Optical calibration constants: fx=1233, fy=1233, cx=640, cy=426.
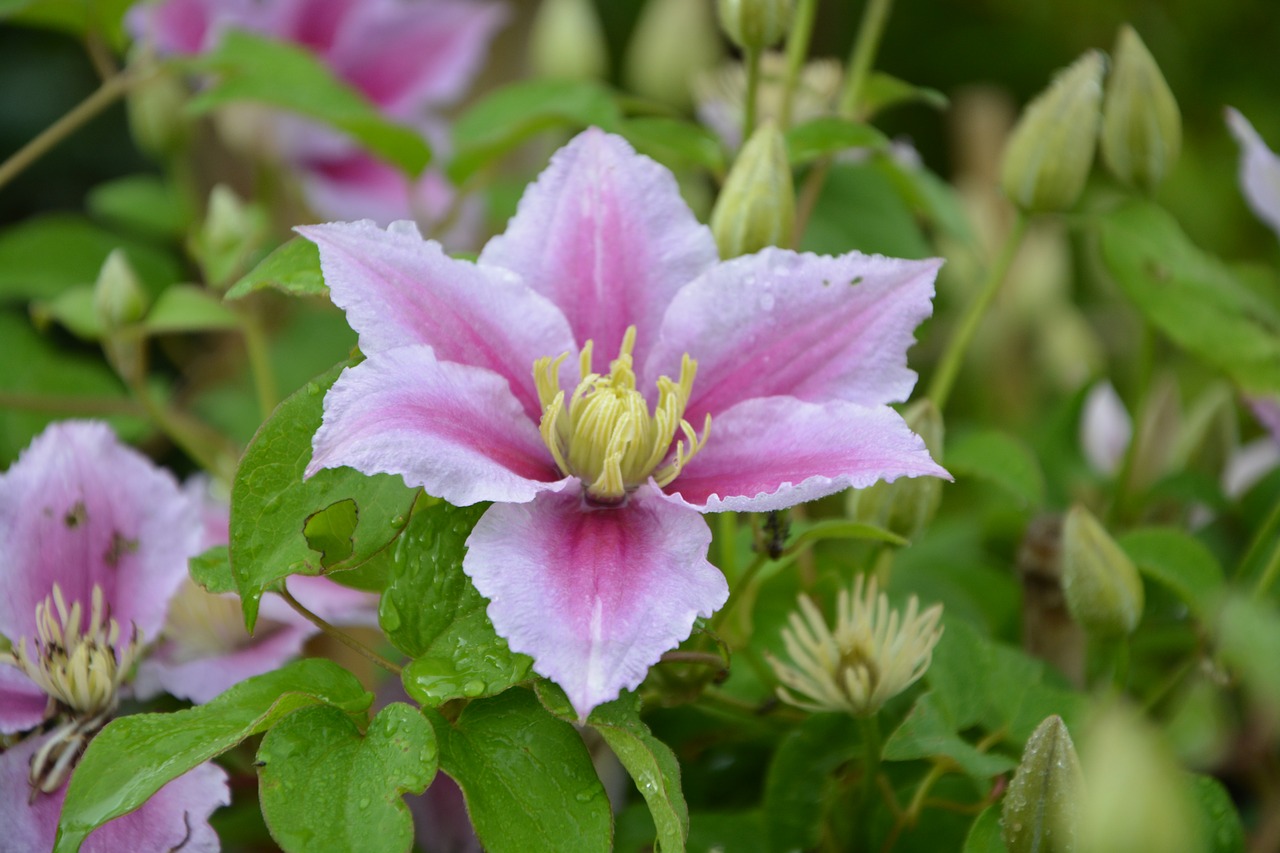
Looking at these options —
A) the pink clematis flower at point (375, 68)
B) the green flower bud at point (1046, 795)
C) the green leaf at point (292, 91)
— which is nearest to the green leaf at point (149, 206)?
the pink clematis flower at point (375, 68)

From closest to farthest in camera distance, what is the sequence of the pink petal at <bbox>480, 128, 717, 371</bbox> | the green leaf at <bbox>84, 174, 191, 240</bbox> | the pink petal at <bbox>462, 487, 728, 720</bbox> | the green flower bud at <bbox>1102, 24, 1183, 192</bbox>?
1. the pink petal at <bbox>462, 487, 728, 720</bbox>
2. the pink petal at <bbox>480, 128, 717, 371</bbox>
3. the green flower bud at <bbox>1102, 24, 1183, 192</bbox>
4. the green leaf at <bbox>84, 174, 191, 240</bbox>

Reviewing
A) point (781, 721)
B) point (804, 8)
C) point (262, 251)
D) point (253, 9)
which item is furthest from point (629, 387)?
point (253, 9)

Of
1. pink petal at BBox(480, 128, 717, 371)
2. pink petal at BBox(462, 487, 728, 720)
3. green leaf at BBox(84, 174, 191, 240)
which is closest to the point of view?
pink petal at BBox(462, 487, 728, 720)

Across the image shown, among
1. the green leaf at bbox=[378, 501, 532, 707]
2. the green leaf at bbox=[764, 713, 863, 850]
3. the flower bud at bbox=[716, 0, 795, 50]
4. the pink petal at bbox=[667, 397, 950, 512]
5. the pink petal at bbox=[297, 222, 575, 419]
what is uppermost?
the flower bud at bbox=[716, 0, 795, 50]

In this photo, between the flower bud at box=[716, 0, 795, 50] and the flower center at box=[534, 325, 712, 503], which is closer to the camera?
the flower center at box=[534, 325, 712, 503]

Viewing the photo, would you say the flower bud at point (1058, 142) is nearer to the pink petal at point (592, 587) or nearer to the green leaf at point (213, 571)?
the pink petal at point (592, 587)

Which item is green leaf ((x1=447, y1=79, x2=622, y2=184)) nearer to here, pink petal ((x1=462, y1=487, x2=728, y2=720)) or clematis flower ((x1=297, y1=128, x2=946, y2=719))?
clematis flower ((x1=297, y1=128, x2=946, y2=719))

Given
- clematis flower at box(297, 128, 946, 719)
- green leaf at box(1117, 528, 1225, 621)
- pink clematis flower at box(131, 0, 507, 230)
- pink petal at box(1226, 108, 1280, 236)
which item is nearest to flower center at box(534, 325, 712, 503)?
clematis flower at box(297, 128, 946, 719)
